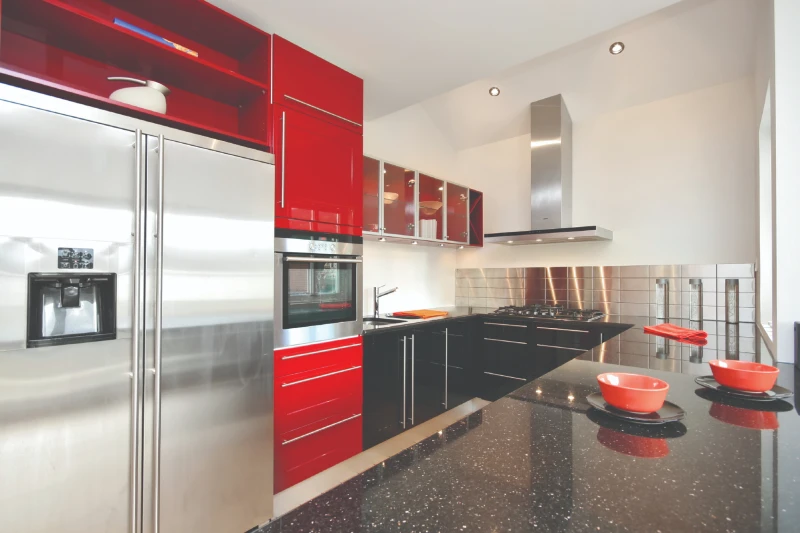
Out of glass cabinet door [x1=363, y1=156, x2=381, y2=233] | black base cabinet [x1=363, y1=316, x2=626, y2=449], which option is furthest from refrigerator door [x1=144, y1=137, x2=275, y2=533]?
glass cabinet door [x1=363, y1=156, x2=381, y2=233]

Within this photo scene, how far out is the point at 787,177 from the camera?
4.97 feet

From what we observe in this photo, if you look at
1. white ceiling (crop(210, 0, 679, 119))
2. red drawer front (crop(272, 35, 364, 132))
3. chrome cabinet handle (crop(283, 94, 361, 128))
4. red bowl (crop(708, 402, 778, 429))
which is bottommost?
red bowl (crop(708, 402, 778, 429))

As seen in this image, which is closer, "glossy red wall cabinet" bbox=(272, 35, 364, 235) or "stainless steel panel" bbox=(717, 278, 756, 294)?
"glossy red wall cabinet" bbox=(272, 35, 364, 235)

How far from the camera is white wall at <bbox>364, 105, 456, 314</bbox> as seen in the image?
344cm

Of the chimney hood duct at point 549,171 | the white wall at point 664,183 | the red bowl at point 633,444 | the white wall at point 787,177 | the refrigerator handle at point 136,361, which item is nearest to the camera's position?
the red bowl at point 633,444

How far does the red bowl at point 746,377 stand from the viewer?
983mm

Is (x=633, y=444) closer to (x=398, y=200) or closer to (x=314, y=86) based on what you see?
(x=314, y=86)

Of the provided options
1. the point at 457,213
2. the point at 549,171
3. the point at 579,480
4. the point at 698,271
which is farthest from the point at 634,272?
the point at 579,480

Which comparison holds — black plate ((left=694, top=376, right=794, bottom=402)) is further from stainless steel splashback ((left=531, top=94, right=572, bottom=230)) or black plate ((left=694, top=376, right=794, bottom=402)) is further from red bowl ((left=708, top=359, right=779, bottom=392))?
stainless steel splashback ((left=531, top=94, right=572, bottom=230))

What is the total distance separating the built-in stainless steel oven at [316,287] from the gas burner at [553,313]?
176 cm

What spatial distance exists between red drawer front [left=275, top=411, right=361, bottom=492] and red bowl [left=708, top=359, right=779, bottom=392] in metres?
1.79

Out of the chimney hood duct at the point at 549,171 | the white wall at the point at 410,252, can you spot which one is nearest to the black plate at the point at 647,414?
the white wall at the point at 410,252

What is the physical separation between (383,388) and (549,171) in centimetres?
259

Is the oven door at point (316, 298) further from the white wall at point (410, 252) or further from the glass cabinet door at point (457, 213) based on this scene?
the glass cabinet door at point (457, 213)
